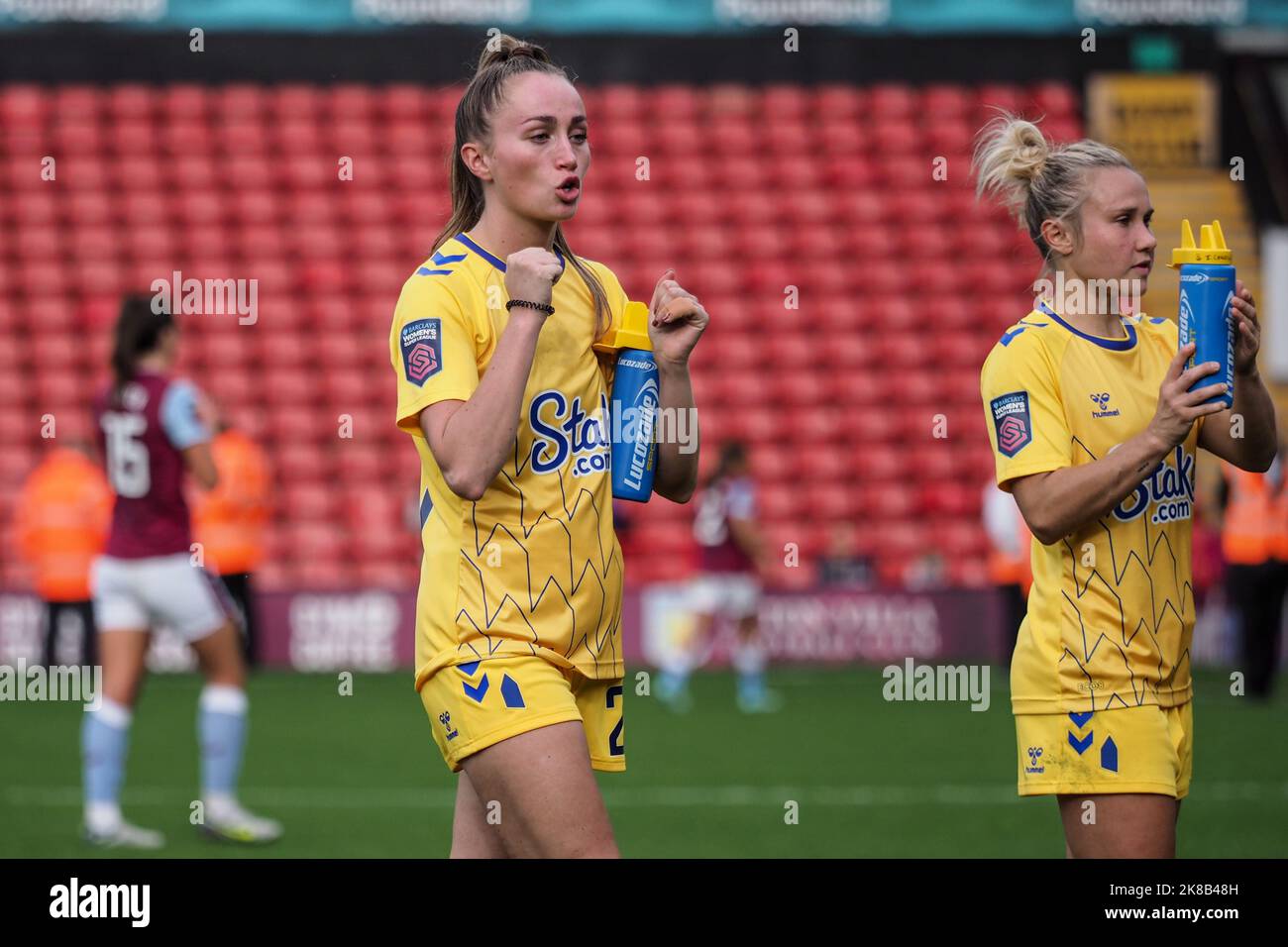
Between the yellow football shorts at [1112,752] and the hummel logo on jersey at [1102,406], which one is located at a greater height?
the hummel logo on jersey at [1102,406]

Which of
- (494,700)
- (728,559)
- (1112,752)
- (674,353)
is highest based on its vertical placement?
(674,353)

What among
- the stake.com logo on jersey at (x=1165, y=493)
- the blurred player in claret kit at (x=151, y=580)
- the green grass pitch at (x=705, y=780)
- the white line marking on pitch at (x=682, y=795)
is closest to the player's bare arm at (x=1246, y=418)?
the stake.com logo on jersey at (x=1165, y=493)

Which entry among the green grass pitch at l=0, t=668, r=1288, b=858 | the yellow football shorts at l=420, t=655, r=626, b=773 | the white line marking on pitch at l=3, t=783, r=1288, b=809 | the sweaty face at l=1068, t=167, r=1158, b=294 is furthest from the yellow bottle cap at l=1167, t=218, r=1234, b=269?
the white line marking on pitch at l=3, t=783, r=1288, b=809

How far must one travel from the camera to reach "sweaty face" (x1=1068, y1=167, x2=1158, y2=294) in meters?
3.60

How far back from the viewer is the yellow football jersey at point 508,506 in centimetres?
329

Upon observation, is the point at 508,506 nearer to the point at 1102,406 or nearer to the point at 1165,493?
the point at 1102,406

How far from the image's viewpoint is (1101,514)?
346cm

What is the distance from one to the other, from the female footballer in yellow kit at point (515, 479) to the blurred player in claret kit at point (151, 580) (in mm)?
3932

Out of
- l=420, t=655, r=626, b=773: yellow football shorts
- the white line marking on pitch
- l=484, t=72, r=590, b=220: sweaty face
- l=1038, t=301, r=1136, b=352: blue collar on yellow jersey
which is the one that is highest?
l=484, t=72, r=590, b=220: sweaty face

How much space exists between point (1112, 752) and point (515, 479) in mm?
1275

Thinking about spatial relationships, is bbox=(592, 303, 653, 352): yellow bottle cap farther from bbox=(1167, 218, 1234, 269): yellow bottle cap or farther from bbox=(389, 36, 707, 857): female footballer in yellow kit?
bbox=(1167, 218, 1234, 269): yellow bottle cap

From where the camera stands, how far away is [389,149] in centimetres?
1967

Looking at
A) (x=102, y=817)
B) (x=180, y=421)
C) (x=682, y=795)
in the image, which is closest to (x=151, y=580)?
(x=180, y=421)

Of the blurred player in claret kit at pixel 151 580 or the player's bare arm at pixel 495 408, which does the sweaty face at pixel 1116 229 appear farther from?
the blurred player in claret kit at pixel 151 580
